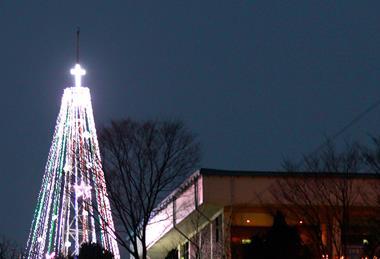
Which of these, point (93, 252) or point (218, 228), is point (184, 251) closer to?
point (218, 228)

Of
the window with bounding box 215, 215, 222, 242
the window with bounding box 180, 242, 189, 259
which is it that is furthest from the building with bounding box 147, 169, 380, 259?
the window with bounding box 180, 242, 189, 259

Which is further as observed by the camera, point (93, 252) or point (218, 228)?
point (218, 228)

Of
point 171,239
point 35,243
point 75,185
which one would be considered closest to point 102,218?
point 75,185

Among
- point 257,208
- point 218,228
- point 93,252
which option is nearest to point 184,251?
point 218,228

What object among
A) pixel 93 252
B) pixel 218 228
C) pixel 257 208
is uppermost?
pixel 257 208

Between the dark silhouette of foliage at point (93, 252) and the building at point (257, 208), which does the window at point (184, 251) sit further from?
the dark silhouette of foliage at point (93, 252)

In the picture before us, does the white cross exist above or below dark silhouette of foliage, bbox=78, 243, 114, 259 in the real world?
above

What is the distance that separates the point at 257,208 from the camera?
1773 inches

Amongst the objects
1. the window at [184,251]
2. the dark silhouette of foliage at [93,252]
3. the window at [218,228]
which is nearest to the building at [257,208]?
the window at [218,228]

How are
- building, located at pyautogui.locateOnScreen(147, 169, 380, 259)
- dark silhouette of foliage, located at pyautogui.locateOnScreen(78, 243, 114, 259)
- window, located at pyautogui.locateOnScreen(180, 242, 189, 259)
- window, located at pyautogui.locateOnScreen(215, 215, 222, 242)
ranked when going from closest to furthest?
Answer: building, located at pyautogui.locateOnScreen(147, 169, 380, 259)
dark silhouette of foliage, located at pyautogui.locateOnScreen(78, 243, 114, 259)
window, located at pyautogui.locateOnScreen(215, 215, 222, 242)
window, located at pyautogui.locateOnScreen(180, 242, 189, 259)

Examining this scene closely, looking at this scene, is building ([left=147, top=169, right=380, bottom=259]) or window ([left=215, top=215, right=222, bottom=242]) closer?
building ([left=147, top=169, right=380, bottom=259])

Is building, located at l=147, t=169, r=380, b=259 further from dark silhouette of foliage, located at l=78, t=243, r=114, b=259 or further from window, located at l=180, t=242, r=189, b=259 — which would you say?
dark silhouette of foliage, located at l=78, t=243, r=114, b=259

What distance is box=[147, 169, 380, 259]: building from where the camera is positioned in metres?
37.6

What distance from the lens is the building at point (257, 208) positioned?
37562mm
